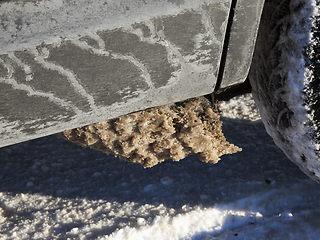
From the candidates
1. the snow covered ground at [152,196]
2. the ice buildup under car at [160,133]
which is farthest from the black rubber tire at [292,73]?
the snow covered ground at [152,196]

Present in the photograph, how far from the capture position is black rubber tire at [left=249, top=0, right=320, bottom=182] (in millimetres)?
682

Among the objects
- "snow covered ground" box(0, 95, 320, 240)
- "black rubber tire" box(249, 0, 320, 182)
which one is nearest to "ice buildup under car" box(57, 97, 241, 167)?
"black rubber tire" box(249, 0, 320, 182)

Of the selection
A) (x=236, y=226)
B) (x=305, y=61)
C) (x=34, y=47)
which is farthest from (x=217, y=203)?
(x=34, y=47)

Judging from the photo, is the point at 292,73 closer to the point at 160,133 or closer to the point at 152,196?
the point at 160,133

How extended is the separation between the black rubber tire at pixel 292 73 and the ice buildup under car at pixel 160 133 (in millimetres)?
197

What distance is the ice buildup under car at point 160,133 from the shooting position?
0.86 m

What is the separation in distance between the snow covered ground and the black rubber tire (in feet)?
1.28

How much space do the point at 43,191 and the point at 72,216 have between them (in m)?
0.22

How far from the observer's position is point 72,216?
114cm

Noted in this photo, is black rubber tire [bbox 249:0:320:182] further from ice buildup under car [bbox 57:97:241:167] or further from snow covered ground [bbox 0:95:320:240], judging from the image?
snow covered ground [bbox 0:95:320:240]

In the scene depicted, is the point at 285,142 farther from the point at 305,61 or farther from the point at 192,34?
the point at 192,34

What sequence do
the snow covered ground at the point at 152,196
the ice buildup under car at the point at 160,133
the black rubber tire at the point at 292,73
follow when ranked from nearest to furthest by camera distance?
1. the black rubber tire at the point at 292,73
2. the ice buildup under car at the point at 160,133
3. the snow covered ground at the point at 152,196

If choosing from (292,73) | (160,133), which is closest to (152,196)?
(160,133)

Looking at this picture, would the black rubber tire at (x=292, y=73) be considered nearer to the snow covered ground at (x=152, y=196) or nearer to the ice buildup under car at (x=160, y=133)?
the ice buildup under car at (x=160, y=133)
